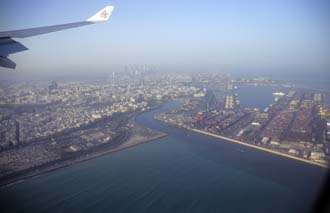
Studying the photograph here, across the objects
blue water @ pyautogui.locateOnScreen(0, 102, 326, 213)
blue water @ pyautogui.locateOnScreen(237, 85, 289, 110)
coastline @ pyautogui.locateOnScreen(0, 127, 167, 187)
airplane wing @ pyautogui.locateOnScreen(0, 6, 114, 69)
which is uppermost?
airplane wing @ pyautogui.locateOnScreen(0, 6, 114, 69)

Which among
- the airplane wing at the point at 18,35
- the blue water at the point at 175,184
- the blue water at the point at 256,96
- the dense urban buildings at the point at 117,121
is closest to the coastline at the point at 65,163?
the dense urban buildings at the point at 117,121

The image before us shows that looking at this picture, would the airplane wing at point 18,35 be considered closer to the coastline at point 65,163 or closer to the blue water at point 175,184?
the blue water at point 175,184

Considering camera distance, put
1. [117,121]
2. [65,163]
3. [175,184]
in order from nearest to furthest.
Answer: [175,184]
[65,163]
[117,121]

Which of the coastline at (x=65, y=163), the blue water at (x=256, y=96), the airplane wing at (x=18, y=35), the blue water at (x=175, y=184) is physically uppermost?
the airplane wing at (x=18, y=35)

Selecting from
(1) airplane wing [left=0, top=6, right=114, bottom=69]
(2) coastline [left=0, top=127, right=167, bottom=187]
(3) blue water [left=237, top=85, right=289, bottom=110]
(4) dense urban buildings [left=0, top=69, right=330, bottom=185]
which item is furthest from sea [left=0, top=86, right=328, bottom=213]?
(3) blue water [left=237, top=85, right=289, bottom=110]

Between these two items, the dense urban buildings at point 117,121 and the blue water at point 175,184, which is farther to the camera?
the dense urban buildings at point 117,121

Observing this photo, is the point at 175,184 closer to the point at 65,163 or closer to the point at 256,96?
the point at 65,163

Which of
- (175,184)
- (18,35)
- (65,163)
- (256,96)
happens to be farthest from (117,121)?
(18,35)

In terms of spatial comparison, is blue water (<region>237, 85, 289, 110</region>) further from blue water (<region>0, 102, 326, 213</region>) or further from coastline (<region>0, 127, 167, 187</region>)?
coastline (<region>0, 127, 167, 187</region>)
